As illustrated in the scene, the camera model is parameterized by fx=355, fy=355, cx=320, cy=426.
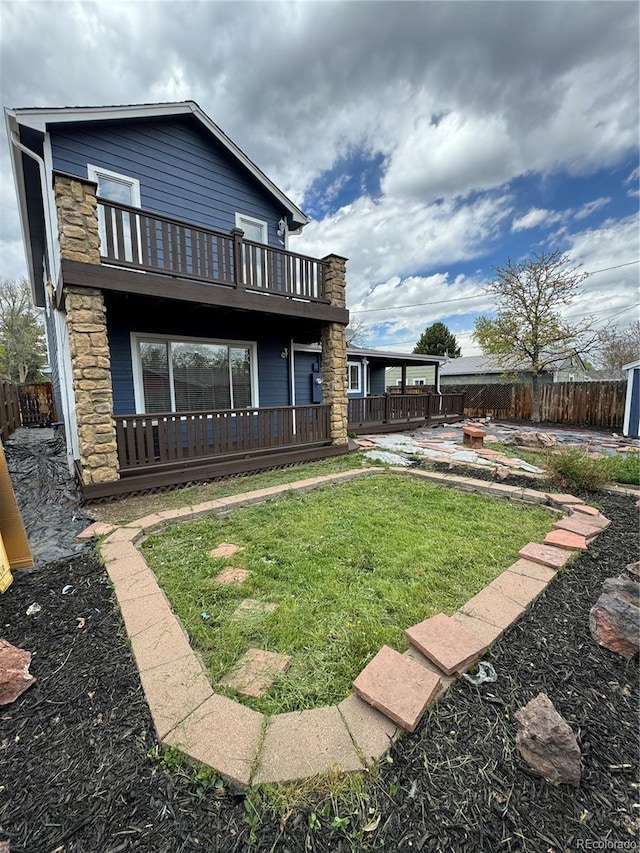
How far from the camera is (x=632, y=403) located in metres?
10.5

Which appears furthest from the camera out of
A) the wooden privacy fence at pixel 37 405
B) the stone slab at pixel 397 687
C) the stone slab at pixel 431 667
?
the wooden privacy fence at pixel 37 405

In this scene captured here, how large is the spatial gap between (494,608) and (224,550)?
2.18 m

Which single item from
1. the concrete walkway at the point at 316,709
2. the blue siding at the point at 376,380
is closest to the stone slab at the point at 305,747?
the concrete walkway at the point at 316,709

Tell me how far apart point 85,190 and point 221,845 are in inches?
240

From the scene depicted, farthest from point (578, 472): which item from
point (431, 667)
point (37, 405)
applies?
point (37, 405)

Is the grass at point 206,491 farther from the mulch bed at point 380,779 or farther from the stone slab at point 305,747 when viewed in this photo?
the stone slab at point 305,747

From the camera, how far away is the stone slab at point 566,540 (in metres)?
2.96

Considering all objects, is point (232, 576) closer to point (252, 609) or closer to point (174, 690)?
point (252, 609)

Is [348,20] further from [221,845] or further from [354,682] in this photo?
[221,845]

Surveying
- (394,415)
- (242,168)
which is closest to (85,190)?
(242,168)

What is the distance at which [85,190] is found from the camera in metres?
4.52

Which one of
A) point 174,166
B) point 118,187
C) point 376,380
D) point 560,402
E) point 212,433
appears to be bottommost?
point 212,433

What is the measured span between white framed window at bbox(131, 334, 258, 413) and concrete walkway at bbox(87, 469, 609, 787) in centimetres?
479

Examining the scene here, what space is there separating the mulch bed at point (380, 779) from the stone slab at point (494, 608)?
15 cm
